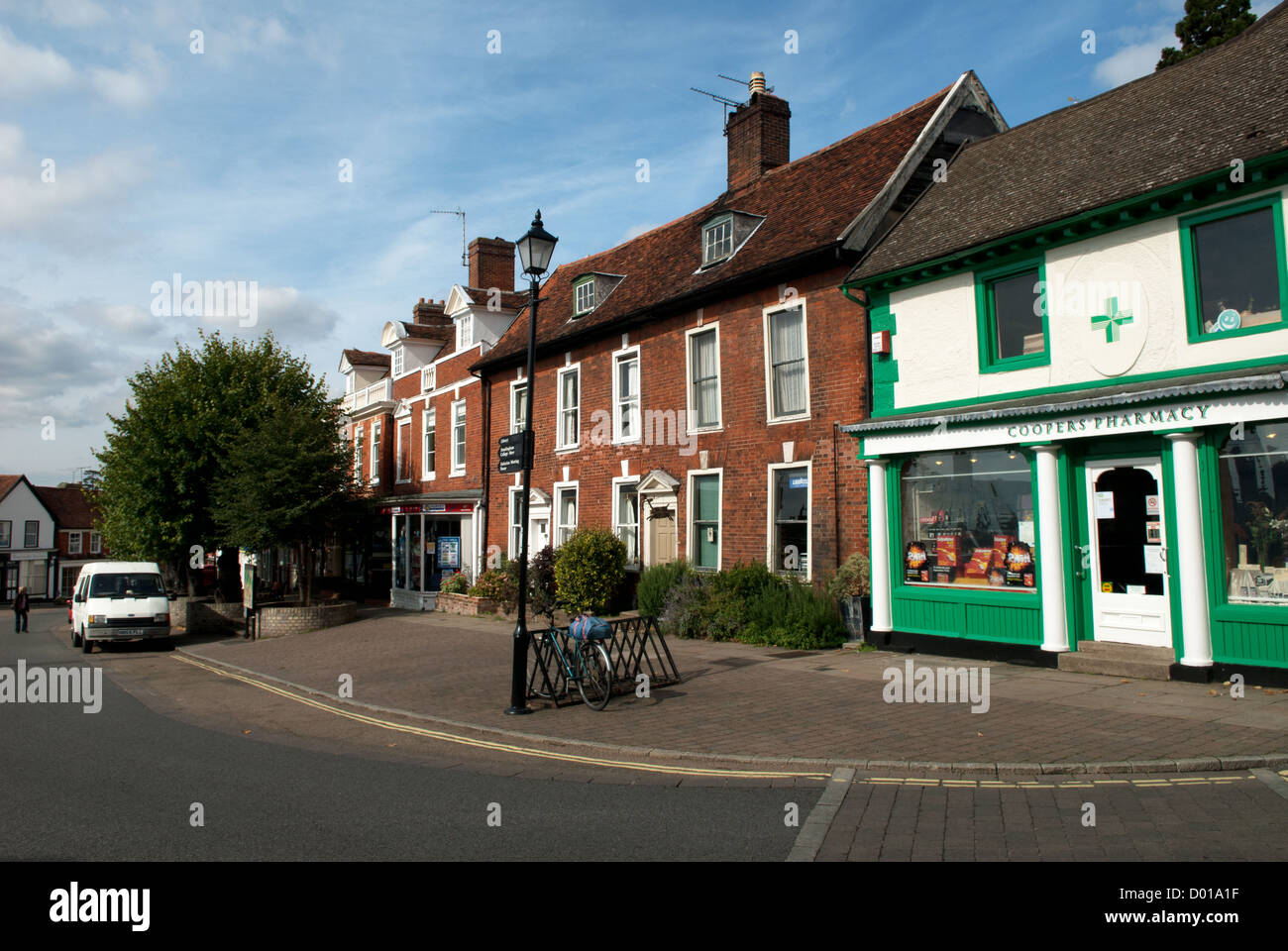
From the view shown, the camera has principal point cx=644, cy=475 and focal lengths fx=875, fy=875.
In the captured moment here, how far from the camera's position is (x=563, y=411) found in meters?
22.7

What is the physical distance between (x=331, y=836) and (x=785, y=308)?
41.7ft

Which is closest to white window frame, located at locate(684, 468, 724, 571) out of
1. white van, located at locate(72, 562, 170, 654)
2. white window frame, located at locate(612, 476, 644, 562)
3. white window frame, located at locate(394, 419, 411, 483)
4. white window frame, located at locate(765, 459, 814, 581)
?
white window frame, located at locate(765, 459, 814, 581)

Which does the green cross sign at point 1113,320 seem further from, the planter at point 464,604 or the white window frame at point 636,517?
the planter at point 464,604

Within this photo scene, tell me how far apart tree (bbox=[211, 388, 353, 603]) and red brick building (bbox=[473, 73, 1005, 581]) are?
4922 millimetres

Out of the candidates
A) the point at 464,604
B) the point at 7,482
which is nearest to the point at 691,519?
the point at 464,604

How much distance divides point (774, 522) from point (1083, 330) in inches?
253

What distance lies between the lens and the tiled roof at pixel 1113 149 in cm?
1060

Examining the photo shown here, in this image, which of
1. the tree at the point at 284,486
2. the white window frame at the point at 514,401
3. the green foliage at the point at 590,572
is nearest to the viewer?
the green foliage at the point at 590,572

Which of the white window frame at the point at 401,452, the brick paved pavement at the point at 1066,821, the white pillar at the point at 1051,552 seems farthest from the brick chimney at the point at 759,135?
the brick paved pavement at the point at 1066,821

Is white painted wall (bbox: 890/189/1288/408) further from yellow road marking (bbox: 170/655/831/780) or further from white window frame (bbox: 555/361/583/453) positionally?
white window frame (bbox: 555/361/583/453)

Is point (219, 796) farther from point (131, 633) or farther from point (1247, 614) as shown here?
point (131, 633)

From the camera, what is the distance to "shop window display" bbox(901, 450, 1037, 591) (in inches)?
475

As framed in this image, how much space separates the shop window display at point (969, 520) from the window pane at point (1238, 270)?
295 cm
